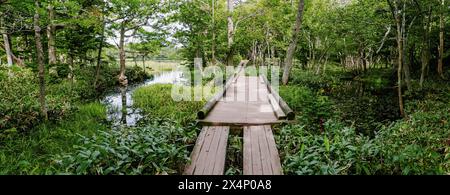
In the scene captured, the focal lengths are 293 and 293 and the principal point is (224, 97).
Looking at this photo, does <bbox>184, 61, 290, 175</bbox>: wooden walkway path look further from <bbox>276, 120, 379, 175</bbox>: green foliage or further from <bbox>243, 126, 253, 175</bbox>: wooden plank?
<bbox>276, 120, 379, 175</bbox>: green foliage

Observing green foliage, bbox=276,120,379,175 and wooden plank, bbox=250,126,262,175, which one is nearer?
green foliage, bbox=276,120,379,175

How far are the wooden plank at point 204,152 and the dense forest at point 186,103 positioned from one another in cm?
26

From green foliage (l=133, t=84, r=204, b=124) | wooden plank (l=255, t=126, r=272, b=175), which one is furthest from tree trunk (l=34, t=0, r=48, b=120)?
wooden plank (l=255, t=126, r=272, b=175)

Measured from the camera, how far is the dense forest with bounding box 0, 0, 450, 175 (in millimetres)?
4535

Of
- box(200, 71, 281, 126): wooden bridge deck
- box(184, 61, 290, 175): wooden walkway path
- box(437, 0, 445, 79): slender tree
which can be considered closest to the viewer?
box(184, 61, 290, 175): wooden walkway path

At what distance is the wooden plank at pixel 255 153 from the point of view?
4.42 m

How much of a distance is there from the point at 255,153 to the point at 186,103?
20.6 feet

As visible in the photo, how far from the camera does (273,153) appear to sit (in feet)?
16.5

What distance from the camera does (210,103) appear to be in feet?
27.2

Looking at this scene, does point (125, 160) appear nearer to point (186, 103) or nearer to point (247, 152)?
point (247, 152)

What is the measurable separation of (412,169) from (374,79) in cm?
1820

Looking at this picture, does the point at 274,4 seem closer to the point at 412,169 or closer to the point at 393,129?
the point at 393,129

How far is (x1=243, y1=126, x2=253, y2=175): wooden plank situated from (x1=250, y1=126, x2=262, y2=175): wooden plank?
57mm
